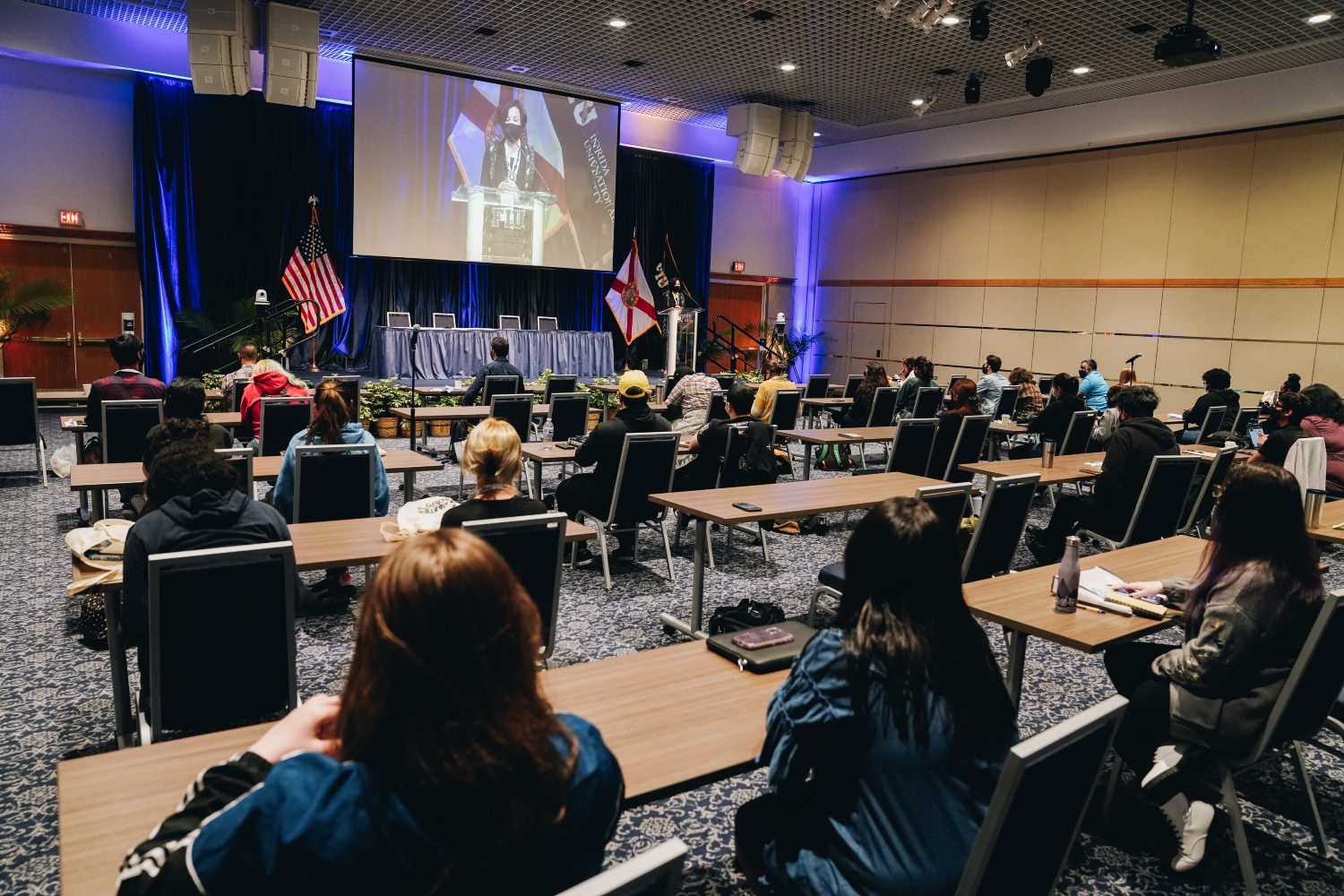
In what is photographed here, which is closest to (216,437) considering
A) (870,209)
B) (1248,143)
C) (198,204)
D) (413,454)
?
(413,454)

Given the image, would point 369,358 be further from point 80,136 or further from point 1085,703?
point 1085,703

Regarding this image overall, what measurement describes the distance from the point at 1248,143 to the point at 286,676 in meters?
12.6

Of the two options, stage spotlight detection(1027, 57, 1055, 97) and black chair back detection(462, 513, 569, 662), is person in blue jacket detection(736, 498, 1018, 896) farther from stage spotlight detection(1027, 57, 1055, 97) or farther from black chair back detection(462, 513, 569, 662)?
stage spotlight detection(1027, 57, 1055, 97)

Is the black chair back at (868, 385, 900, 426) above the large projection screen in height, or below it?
below

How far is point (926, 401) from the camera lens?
29.5 ft

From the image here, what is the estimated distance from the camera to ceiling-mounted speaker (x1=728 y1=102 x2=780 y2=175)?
13172mm

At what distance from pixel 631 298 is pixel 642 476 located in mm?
10599

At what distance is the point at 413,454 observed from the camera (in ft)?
17.2

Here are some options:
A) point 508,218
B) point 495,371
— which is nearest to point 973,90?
point 495,371

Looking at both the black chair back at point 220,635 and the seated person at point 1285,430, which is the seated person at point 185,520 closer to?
the black chair back at point 220,635

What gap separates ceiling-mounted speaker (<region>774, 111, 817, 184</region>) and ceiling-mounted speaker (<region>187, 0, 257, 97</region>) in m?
7.59

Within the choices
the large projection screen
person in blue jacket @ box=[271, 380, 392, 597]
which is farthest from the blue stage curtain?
person in blue jacket @ box=[271, 380, 392, 597]

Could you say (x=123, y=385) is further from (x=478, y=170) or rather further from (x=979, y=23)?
(x=979, y=23)

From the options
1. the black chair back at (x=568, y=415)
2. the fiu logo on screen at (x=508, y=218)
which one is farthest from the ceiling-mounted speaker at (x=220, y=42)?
the black chair back at (x=568, y=415)
